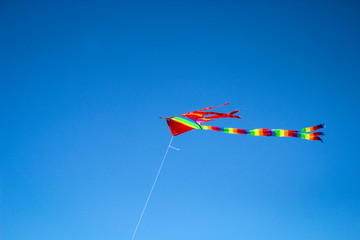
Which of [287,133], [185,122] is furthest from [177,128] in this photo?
[287,133]

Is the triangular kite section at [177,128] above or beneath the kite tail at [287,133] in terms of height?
beneath

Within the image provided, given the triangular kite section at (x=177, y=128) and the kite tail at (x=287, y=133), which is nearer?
the kite tail at (x=287, y=133)

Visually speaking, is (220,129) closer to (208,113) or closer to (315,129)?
(208,113)

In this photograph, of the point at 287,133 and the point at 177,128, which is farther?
the point at 177,128

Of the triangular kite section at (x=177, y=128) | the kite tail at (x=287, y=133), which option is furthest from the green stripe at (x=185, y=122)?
the kite tail at (x=287, y=133)

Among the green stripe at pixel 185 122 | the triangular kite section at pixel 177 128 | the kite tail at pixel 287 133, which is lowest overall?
the triangular kite section at pixel 177 128

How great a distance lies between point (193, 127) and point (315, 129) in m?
2.62

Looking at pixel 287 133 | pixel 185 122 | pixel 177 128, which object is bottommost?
pixel 177 128

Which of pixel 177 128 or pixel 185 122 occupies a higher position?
pixel 185 122

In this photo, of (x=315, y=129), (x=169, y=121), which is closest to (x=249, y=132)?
(x=315, y=129)

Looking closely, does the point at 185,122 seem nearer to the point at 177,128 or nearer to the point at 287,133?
the point at 177,128

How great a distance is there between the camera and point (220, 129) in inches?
233

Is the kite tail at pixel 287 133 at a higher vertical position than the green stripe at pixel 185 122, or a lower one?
higher

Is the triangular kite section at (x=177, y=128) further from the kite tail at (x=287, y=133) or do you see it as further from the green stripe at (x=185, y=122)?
the kite tail at (x=287, y=133)
